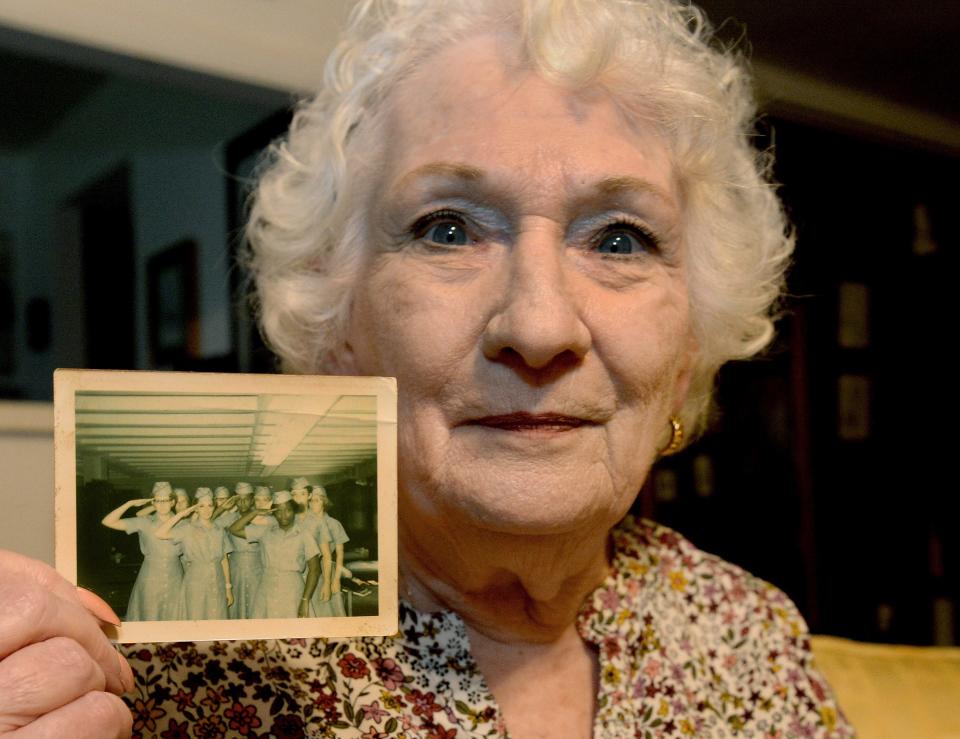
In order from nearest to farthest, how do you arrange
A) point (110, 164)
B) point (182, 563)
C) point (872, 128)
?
1. point (182, 563)
2. point (110, 164)
3. point (872, 128)

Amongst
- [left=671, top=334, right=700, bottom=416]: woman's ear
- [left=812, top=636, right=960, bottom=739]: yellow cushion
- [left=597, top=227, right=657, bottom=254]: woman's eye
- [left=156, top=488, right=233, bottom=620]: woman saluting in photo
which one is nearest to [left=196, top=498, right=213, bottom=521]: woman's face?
[left=156, top=488, right=233, bottom=620]: woman saluting in photo

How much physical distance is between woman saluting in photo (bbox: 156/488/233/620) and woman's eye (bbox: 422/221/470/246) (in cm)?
44

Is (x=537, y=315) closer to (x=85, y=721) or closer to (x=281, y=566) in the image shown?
(x=281, y=566)

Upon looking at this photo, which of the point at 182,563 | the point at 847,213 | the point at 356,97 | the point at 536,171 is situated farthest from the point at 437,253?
the point at 847,213

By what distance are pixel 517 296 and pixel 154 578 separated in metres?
0.49

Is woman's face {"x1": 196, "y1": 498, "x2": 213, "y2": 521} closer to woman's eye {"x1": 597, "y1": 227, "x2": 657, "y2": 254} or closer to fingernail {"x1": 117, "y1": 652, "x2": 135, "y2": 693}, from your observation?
fingernail {"x1": 117, "y1": 652, "x2": 135, "y2": 693}

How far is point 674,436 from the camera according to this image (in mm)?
1450

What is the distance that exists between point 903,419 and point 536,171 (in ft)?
7.92

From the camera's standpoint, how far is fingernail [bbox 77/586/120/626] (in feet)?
2.85

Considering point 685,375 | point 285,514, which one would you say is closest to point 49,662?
point 285,514

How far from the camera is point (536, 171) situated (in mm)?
1132

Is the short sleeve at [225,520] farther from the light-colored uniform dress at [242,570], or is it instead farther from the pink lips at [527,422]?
the pink lips at [527,422]

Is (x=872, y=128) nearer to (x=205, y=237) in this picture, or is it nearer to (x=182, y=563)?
(x=205, y=237)

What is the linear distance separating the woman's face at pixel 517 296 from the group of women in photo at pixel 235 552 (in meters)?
0.19
